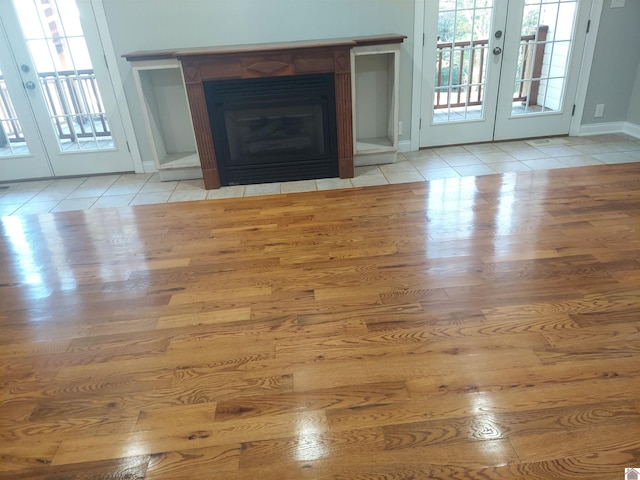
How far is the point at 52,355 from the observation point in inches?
68.1

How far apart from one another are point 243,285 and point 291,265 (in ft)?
0.99

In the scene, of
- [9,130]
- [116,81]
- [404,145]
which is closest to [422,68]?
[404,145]

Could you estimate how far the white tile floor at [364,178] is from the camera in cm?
340

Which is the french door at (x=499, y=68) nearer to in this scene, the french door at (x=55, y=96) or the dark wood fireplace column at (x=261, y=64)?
the dark wood fireplace column at (x=261, y=64)

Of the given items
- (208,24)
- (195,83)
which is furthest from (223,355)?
(208,24)

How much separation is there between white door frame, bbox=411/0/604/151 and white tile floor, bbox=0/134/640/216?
211 millimetres

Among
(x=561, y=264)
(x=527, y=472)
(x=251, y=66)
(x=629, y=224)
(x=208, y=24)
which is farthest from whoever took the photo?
(x=208, y=24)

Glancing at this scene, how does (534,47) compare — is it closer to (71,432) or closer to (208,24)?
(208,24)

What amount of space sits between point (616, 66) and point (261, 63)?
348 cm

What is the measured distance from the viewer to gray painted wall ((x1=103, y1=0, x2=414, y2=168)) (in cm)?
344

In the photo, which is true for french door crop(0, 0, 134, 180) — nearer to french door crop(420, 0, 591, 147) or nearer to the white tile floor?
the white tile floor

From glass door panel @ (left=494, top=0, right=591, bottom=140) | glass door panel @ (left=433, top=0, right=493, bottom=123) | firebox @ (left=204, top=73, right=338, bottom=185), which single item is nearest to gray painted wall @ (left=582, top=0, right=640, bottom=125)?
glass door panel @ (left=494, top=0, right=591, bottom=140)

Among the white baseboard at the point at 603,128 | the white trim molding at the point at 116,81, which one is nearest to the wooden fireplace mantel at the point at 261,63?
the white trim molding at the point at 116,81

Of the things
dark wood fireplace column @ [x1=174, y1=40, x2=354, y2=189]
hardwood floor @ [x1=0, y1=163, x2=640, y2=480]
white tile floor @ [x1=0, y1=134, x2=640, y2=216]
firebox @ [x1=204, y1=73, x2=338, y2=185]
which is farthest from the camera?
white tile floor @ [x1=0, y1=134, x2=640, y2=216]
